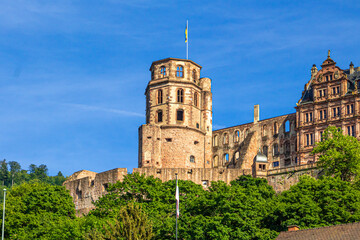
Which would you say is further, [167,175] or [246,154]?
[246,154]

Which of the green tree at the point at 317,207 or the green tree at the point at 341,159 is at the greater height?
the green tree at the point at 341,159

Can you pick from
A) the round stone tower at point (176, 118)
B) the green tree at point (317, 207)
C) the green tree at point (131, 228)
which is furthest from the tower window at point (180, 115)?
the green tree at point (131, 228)

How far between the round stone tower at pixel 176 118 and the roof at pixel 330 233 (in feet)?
166

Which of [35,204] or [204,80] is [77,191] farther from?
[204,80]

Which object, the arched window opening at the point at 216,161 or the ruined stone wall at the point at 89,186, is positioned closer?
the ruined stone wall at the point at 89,186

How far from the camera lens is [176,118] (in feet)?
369

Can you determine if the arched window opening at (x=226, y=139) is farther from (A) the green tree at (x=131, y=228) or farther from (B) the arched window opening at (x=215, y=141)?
(A) the green tree at (x=131, y=228)

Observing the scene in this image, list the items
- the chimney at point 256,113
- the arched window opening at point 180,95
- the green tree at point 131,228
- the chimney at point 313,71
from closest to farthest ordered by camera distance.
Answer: the green tree at point 131,228 < the arched window opening at point 180,95 < the chimney at point 313,71 < the chimney at point 256,113

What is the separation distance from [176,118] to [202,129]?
558 centimetres

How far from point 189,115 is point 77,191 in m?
19.5

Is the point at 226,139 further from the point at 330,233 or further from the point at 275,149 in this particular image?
the point at 330,233

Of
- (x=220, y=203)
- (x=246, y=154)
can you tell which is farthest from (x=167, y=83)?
(x=220, y=203)

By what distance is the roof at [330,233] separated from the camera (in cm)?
5691

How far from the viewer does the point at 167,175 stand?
332 ft
